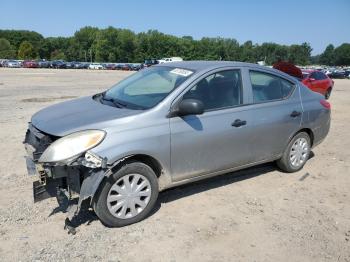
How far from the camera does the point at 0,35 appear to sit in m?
136

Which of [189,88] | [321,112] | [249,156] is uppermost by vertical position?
[189,88]

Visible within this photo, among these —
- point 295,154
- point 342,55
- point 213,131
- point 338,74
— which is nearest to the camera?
point 213,131

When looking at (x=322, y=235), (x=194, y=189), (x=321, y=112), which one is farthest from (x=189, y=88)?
(x=321, y=112)

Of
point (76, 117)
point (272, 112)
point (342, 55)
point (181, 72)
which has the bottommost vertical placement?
point (272, 112)

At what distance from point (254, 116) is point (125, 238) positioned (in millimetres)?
2347

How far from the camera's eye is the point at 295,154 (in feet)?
20.0

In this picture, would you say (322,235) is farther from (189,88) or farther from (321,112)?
(321,112)

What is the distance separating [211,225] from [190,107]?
1.32 meters

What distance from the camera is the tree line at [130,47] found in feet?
408

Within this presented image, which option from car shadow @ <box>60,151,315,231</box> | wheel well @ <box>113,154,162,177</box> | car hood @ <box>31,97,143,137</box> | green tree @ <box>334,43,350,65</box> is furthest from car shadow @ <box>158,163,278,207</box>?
green tree @ <box>334,43,350,65</box>

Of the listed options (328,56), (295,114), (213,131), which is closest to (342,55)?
(328,56)

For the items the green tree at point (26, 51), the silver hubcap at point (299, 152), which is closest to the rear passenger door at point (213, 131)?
the silver hubcap at point (299, 152)

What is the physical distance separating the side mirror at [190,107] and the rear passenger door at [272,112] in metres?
1.06

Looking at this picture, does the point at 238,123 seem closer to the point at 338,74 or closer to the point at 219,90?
the point at 219,90
